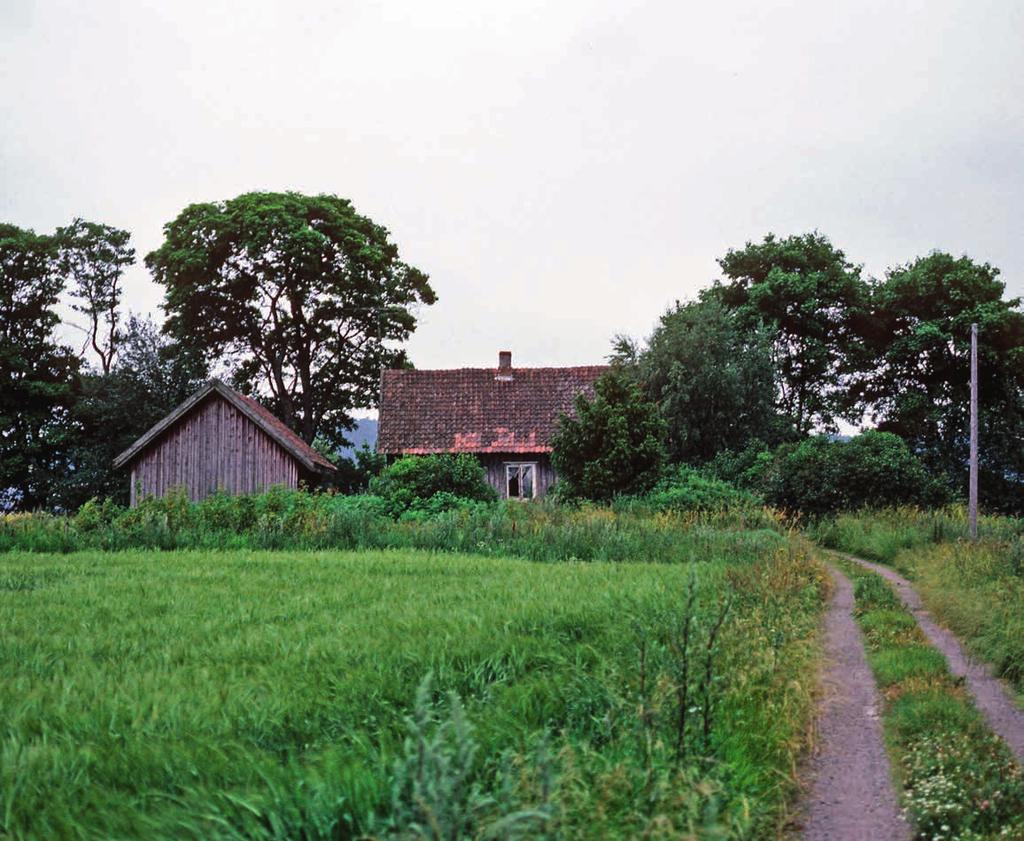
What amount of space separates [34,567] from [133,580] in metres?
2.86

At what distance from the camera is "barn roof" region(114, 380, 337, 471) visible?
33.7 metres

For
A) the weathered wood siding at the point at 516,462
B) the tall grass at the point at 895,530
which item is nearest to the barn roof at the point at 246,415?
the weathered wood siding at the point at 516,462

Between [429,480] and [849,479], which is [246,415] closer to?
[429,480]

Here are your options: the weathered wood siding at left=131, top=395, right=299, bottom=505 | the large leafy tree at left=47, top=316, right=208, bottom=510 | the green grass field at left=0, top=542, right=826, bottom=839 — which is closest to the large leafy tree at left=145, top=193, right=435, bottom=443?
the large leafy tree at left=47, top=316, right=208, bottom=510

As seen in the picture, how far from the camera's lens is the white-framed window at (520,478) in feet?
125

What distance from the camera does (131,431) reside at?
42.0 metres

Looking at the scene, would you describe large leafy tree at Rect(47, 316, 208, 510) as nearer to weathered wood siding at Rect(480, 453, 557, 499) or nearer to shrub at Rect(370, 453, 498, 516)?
weathered wood siding at Rect(480, 453, 557, 499)

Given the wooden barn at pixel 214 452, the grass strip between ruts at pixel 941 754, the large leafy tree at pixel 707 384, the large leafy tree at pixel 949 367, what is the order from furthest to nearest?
the large leafy tree at pixel 949 367 → the large leafy tree at pixel 707 384 → the wooden barn at pixel 214 452 → the grass strip between ruts at pixel 941 754

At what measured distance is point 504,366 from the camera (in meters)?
42.2

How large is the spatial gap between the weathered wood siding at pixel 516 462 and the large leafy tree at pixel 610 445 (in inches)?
204

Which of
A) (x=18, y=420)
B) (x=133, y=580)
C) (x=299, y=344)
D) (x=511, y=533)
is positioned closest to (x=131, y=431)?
(x=18, y=420)

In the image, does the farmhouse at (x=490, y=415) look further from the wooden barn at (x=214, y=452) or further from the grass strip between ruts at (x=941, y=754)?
the grass strip between ruts at (x=941, y=754)

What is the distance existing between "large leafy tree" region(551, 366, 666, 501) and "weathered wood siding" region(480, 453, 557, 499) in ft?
17.0

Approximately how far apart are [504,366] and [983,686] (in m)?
33.9
